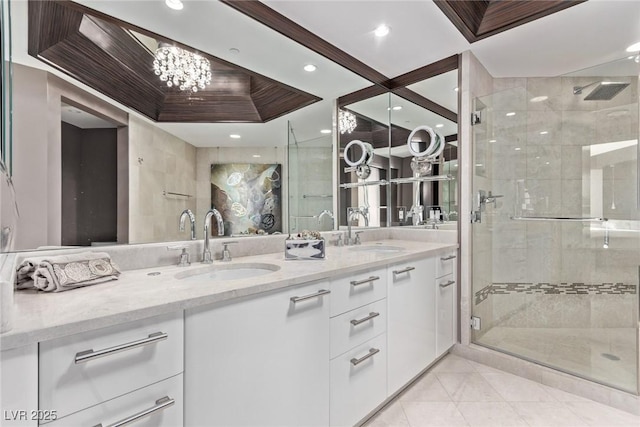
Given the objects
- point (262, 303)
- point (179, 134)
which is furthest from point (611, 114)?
point (179, 134)

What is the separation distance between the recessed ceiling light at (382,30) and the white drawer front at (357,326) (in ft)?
5.48

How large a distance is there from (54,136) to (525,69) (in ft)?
10.5

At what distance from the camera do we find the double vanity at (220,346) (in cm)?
66

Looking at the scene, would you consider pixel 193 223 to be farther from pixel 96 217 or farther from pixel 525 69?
pixel 525 69

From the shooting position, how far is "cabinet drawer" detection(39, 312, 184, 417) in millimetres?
651

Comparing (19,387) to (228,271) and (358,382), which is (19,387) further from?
(358,382)

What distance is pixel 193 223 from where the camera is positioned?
1482 millimetres

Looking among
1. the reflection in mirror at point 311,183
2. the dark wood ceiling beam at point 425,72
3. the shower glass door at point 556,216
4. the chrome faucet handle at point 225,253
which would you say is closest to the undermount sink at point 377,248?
the reflection in mirror at point 311,183

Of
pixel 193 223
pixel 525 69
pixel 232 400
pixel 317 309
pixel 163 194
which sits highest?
pixel 525 69

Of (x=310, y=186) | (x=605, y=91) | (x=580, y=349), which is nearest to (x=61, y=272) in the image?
(x=310, y=186)

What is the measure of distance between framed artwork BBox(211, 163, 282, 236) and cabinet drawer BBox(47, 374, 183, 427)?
0.86 meters

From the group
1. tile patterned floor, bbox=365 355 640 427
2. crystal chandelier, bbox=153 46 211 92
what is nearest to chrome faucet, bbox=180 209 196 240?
crystal chandelier, bbox=153 46 211 92

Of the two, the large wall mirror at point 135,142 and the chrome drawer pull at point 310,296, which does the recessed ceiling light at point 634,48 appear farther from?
the chrome drawer pull at point 310,296

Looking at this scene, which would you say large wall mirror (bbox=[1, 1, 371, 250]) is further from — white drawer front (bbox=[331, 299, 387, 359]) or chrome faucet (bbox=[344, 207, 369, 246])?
white drawer front (bbox=[331, 299, 387, 359])
